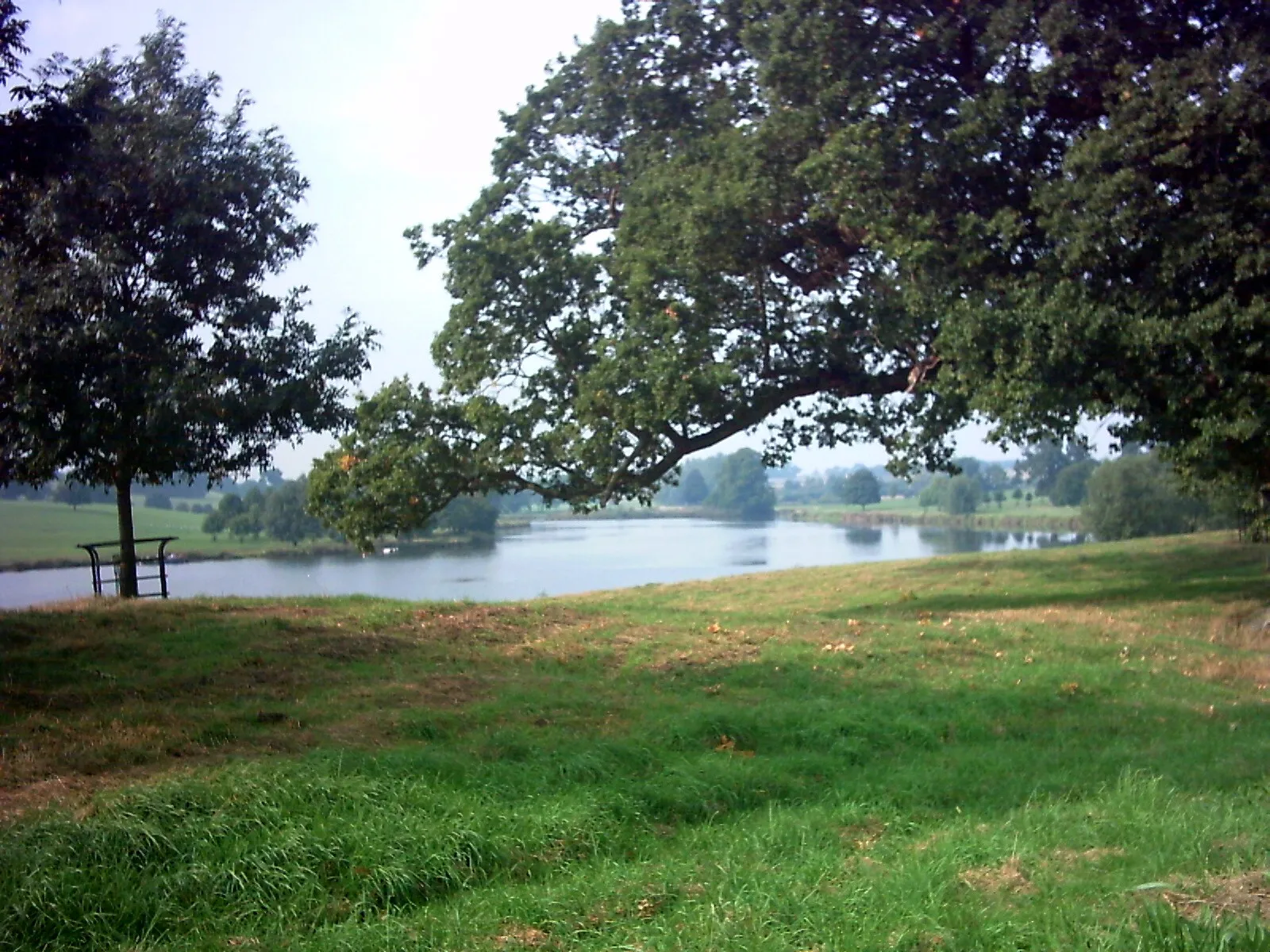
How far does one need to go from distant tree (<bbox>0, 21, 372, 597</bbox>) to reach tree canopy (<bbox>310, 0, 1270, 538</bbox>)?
4308 mm

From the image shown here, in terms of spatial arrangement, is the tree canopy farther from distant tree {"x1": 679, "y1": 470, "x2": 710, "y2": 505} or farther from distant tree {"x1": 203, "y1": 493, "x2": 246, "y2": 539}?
distant tree {"x1": 679, "y1": 470, "x2": 710, "y2": 505}

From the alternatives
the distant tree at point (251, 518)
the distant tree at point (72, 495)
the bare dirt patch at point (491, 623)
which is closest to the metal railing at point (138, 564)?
the distant tree at point (72, 495)

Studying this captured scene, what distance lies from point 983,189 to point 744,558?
1235 centimetres

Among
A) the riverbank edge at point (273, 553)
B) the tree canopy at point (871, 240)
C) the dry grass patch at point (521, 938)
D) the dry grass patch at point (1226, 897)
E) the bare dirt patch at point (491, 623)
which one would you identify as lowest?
the dry grass patch at point (1226, 897)

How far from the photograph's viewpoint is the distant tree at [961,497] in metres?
32.9

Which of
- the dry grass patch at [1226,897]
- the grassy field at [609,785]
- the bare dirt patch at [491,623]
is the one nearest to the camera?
the dry grass patch at [1226,897]

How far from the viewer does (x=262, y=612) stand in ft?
40.8

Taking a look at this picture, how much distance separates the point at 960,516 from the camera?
112ft

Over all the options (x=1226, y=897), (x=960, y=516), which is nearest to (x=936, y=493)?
(x=960, y=516)

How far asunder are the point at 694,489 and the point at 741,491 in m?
2.23

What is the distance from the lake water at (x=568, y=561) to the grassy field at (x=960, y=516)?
1.07 meters

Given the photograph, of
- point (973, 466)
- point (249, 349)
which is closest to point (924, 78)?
point (249, 349)

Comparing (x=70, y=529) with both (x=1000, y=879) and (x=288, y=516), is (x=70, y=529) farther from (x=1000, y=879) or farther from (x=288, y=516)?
(x=1000, y=879)

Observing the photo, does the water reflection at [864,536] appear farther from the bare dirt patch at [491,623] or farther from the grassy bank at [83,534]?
the bare dirt patch at [491,623]
